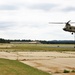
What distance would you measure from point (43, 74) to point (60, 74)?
2017 millimetres

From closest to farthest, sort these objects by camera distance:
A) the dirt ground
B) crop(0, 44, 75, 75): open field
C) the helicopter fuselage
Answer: the dirt ground, crop(0, 44, 75, 75): open field, the helicopter fuselage

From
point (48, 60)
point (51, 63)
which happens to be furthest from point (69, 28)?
point (51, 63)

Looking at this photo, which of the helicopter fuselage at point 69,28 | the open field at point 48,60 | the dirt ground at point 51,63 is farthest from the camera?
the helicopter fuselage at point 69,28

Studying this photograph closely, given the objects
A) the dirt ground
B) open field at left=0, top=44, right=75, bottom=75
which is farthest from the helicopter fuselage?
the dirt ground

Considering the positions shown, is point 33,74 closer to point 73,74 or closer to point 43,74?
point 43,74

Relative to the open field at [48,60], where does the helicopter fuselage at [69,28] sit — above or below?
above

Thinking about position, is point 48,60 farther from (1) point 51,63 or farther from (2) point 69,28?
(2) point 69,28

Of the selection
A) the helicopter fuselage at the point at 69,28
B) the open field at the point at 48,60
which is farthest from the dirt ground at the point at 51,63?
the helicopter fuselage at the point at 69,28

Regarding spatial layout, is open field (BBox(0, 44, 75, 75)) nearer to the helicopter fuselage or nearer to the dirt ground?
the dirt ground

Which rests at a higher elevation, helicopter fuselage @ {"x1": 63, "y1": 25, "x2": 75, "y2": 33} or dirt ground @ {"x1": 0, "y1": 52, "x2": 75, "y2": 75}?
helicopter fuselage @ {"x1": 63, "y1": 25, "x2": 75, "y2": 33}

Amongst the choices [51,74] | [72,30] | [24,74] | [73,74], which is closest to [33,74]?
[24,74]

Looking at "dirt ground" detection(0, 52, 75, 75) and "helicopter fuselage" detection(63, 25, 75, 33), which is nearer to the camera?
"dirt ground" detection(0, 52, 75, 75)

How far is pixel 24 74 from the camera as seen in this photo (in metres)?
22.6

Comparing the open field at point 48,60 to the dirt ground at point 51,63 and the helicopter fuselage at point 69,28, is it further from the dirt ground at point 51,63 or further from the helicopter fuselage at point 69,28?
the helicopter fuselage at point 69,28
